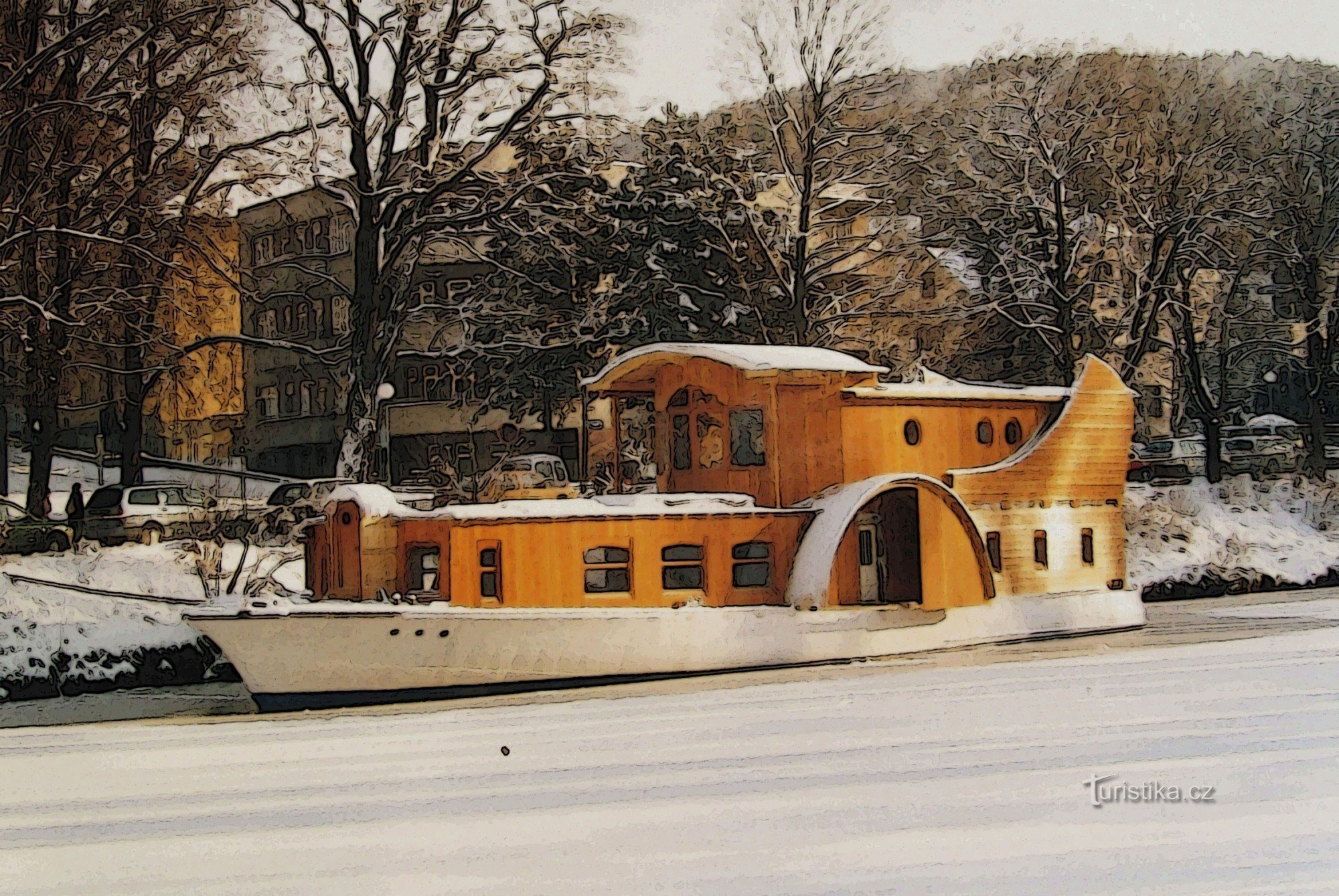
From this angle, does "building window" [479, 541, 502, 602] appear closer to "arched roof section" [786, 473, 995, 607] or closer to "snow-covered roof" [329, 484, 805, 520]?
"snow-covered roof" [329, 484, 805, 520]

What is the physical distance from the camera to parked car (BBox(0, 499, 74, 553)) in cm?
1717

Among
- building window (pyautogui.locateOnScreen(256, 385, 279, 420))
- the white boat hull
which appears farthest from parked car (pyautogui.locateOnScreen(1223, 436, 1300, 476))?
building window (pyautogui.locateOnScreen(256, 385, 279, 420))

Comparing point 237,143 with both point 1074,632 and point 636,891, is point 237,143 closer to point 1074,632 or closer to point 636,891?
point 1074,632

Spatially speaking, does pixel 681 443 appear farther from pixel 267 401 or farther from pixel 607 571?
pixel 267 401

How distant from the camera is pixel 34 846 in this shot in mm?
7773

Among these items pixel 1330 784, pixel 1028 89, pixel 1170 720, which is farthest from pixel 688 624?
pixel 1028 89

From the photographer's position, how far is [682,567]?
45.3 feet

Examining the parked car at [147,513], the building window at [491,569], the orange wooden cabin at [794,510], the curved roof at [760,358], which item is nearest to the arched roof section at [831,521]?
the orange wooden cabin at [794,510]

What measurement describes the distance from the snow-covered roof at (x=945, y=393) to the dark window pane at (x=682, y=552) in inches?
91.6

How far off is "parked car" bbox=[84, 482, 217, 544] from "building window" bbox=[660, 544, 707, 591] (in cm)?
741

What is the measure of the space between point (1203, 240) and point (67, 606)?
2212 cm

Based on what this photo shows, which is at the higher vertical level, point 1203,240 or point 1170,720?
point 1203,240

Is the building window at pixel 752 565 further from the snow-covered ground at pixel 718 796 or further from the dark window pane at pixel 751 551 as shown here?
the snow-covered ground at pixel 718 796

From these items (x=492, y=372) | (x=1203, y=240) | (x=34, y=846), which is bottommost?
(x=34, y=846)
